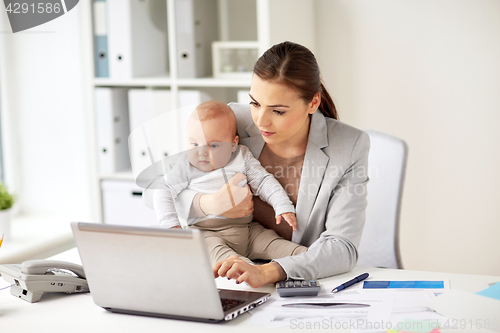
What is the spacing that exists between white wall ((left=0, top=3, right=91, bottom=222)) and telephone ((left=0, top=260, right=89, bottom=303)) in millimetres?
1421

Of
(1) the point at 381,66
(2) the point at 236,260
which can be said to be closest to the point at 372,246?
(2) the point at 236,260

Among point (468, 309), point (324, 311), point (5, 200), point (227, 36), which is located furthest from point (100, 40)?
point (468, 309)

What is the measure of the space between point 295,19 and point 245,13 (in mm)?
335

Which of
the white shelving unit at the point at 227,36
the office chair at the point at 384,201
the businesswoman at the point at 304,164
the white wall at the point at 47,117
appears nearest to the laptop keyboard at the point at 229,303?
the businesswoman at the point at 304,164

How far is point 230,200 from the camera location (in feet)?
4.19

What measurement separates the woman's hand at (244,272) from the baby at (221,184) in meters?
0.13

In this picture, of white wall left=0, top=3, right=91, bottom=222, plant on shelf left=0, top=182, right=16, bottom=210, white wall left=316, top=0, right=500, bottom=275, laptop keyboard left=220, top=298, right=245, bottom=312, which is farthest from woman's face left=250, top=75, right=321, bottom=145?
white wall left=0, top=3, right=91, bottom=222

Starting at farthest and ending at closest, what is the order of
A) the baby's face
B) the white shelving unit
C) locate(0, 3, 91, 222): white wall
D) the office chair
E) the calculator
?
1. locate(0, 3, 91, 222): white wall
2. the white shelving unit
3. the office chair
4. the baby's face
5. the calculator

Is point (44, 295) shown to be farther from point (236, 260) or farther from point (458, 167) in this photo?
point (458, 167)

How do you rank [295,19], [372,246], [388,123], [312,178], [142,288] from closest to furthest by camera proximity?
1. [142,288]
2. [312,178]
3. [372,246]
4. [295,19]
5. [388,123]

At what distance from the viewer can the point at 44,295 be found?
112cm

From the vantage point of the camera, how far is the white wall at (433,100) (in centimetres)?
216

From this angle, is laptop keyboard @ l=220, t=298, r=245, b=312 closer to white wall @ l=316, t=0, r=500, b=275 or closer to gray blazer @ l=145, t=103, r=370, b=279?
gray blazer @ l=145, t=103, r=370, b=279

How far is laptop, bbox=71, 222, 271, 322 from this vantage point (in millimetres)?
903
